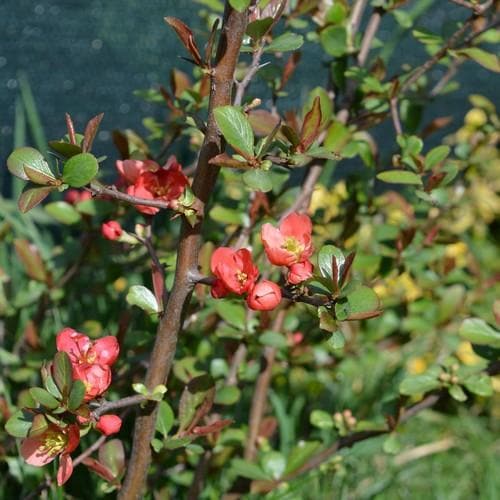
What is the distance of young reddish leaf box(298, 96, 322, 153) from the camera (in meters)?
0.78

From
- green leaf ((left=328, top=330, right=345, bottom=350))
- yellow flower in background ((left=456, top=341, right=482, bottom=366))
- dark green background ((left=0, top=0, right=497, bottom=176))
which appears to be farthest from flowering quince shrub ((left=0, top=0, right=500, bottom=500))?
dark green background ((left=0, top=0, right=497, bottom=176))

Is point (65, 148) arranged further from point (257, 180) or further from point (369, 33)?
point (369, 33)

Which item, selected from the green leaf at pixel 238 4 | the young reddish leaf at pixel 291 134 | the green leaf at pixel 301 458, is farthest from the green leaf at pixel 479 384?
the green leaf at pixel 238 4

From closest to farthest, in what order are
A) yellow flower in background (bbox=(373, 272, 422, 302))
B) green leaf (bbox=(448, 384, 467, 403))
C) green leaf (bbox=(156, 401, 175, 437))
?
green leaf (bbox=(156, 401, 175, 437)), green leaf (bbox=(448, 384, 467, 403)), yellow flower in background (bbox=(373, 272, 422, 302))

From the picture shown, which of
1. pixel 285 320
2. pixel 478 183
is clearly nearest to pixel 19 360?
pixel 285 320

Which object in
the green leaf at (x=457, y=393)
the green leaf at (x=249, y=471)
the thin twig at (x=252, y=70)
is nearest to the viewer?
the thin twig at (x=252, y=70)

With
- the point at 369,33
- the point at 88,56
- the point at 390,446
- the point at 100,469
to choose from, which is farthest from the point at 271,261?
the point at 88,56

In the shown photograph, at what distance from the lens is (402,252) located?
130cm

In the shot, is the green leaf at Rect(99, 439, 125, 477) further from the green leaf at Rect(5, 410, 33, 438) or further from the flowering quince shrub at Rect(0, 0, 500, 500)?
the green leaf at Rect(5, 410, 33, 438)

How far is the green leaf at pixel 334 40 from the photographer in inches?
45.7

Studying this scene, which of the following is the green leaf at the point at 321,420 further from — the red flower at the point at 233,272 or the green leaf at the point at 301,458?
the red flower at the point at 233,272

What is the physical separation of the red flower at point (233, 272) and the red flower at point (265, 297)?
0.01 metres

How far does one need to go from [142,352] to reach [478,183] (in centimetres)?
181

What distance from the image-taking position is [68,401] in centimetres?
75
